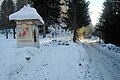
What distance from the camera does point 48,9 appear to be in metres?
46.5

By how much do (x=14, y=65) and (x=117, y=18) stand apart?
24186 millimetres

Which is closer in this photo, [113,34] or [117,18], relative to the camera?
[117,18]

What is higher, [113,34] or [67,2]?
[67,2]

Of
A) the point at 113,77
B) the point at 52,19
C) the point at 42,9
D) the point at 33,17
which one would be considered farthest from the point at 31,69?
the point at 52,19

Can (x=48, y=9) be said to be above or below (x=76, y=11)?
above

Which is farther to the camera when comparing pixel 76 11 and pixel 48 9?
pixel 76 11

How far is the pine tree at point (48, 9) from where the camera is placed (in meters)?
45.9

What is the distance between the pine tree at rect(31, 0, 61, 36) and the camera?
45.9m

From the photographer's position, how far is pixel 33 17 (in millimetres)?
22031

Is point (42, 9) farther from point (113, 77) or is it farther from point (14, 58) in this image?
point (113, 77)

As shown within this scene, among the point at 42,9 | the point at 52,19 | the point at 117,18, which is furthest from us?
the point at 52,19

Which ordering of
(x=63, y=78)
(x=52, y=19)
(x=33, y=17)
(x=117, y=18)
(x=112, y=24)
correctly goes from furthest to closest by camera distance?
(x=52, y=19) → (x=112, y=24) → (x=117, y=18) → (x=33, y=17) → (x=63, y=78)

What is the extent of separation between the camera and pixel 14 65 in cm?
1398

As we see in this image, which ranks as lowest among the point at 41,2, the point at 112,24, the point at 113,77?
the point at 113,77
